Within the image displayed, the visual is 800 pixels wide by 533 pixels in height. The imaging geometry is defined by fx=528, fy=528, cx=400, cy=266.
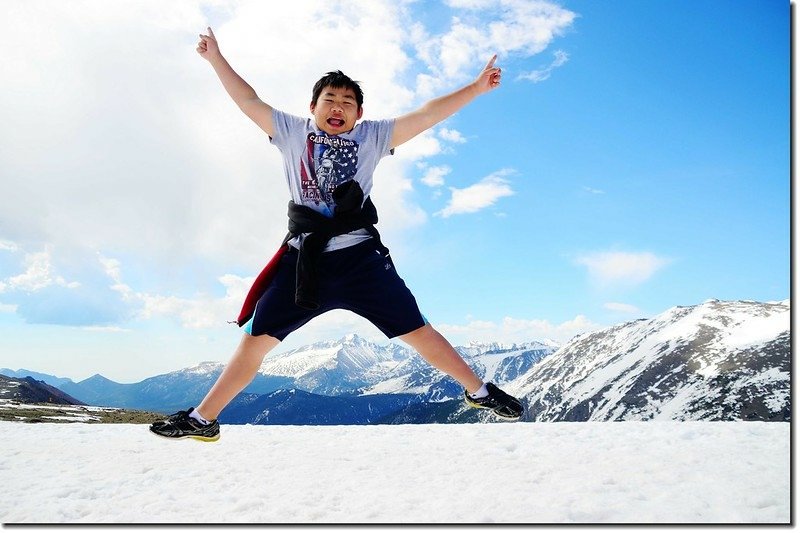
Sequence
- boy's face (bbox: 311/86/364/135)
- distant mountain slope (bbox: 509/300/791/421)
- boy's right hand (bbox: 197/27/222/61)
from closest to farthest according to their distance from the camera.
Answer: boy's face (bbox: 311/86/364/135) → boy's right hand (bbox: 197/27/222/61) → distant mountain slope (bbox: 509/300/791/421)

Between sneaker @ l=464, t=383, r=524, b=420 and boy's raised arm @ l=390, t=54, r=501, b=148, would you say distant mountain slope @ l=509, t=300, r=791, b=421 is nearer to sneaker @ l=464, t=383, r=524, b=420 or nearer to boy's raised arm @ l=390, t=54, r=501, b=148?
sneaker @ l=464, t=383, r=524, b=420

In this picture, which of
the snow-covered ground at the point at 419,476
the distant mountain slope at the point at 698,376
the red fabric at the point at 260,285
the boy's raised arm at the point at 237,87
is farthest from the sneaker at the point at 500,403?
the distant mountain slope at the point at 698,376

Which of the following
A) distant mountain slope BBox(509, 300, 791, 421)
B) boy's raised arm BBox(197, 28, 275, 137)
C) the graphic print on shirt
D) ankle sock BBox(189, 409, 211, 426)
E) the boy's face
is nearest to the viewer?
ankle sock BBox(189, 409, 211, 426)

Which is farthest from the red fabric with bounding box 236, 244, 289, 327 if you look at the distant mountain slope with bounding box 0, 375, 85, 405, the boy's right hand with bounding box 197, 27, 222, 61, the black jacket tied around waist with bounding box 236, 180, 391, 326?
the distant mountain slope with bounding box 0, 375, 85, 405

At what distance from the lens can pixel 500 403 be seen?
390 centimetres

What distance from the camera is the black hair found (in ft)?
12.7

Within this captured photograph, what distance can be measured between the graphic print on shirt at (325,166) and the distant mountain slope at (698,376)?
12769 centimetres

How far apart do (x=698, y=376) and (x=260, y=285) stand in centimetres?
17178

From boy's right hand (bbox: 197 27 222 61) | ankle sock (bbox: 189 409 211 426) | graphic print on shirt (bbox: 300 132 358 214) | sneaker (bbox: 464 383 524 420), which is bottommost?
ankle sock (bbox: 189 409 211 426)

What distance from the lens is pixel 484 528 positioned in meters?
A: 3.13

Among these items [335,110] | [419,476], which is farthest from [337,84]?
[419,476]

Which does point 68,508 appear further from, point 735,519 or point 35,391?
point 35,391

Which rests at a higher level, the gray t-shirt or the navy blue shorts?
the gray t-shirt

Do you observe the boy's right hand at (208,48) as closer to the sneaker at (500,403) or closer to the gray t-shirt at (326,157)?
the gray t-shirt at (326,157)
